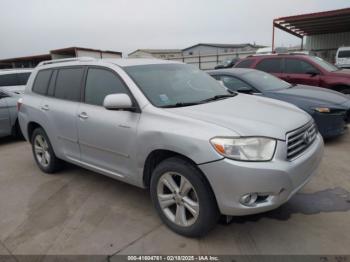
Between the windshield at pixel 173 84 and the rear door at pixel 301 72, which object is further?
the rear door at pixel 301 72

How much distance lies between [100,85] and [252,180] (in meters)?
2.19

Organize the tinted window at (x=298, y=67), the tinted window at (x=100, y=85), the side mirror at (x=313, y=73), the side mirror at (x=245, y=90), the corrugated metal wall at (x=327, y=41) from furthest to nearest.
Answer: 1. the corrugated metal wall at (x=327, y=41)
2. the tinted window at (x=298, y=67)
3. the side mirror at (x=313, y=73)
4. the side mirror at (x=245, y=90)
5. the tinted window at (x=100, y=85)

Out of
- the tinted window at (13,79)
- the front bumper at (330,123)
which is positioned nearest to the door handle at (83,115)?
the front bumper at (330,123)

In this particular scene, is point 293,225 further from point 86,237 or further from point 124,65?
point 124,65

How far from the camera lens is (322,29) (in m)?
22.8

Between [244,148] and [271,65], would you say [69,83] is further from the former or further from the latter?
[271,65]

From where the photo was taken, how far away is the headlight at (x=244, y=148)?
101 inches

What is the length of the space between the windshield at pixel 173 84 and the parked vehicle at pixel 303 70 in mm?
4395

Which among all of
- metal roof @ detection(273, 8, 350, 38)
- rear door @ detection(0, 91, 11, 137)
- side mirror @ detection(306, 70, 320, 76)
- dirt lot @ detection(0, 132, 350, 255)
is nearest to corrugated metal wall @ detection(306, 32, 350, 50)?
metal roof @ detection(273, 8, 350, 38)

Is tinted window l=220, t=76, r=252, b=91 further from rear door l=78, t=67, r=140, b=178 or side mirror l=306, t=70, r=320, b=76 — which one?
rear door l=78, t=67, r=140, b=178

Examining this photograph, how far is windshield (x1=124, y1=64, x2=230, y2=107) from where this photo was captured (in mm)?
3379

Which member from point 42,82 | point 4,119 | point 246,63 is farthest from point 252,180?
point 246,63

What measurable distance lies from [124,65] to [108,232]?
1.88 m

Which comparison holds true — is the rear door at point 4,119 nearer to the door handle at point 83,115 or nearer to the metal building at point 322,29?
the door handle at point 83,115
